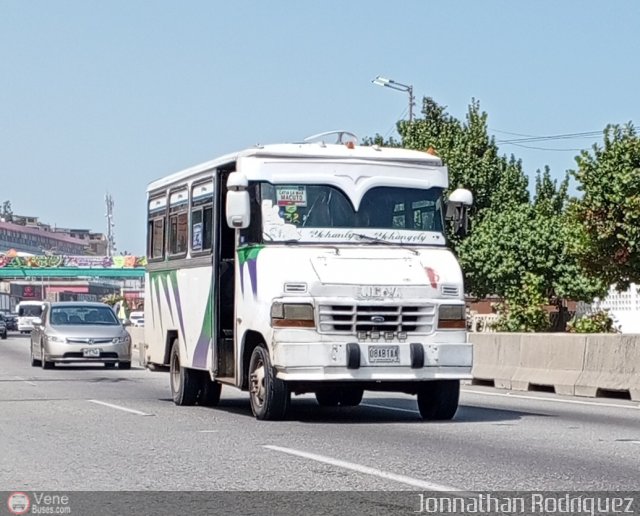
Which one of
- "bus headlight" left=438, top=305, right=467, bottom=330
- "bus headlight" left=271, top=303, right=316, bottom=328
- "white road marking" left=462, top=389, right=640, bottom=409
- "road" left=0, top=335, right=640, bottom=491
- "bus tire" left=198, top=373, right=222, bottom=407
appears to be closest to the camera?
"road" left=0, top=335, right=640, bottom=491

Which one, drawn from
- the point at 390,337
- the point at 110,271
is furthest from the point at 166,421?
the point at 110,271

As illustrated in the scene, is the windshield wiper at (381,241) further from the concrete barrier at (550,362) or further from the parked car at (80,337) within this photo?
the parked car at (80,337)

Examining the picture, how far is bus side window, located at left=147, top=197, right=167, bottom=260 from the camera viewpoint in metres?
19.7

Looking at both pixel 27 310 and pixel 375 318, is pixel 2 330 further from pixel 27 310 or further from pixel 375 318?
pixel 375 318

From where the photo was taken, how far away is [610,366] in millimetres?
20859

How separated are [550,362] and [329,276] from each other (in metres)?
8.73

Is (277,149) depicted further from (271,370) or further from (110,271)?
(110,271)

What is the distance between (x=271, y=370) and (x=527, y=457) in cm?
408

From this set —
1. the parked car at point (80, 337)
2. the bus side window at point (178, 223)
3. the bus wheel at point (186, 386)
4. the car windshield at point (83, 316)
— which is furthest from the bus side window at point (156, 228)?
the car windshield at point (83, 316)

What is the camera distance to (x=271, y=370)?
588 inches

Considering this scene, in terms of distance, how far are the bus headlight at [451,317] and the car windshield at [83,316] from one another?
17919 millimetres

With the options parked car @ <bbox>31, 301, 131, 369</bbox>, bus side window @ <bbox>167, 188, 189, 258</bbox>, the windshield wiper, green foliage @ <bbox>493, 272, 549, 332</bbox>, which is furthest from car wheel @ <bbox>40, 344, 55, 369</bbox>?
green foliage @ <bbox>493, 272, 549, 332</bbox>

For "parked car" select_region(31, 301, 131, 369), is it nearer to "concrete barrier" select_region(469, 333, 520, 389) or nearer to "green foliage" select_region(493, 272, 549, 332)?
"concrete barrier" select_region(469, 333, 520, 389)

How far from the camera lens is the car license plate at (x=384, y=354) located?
14812 mm
